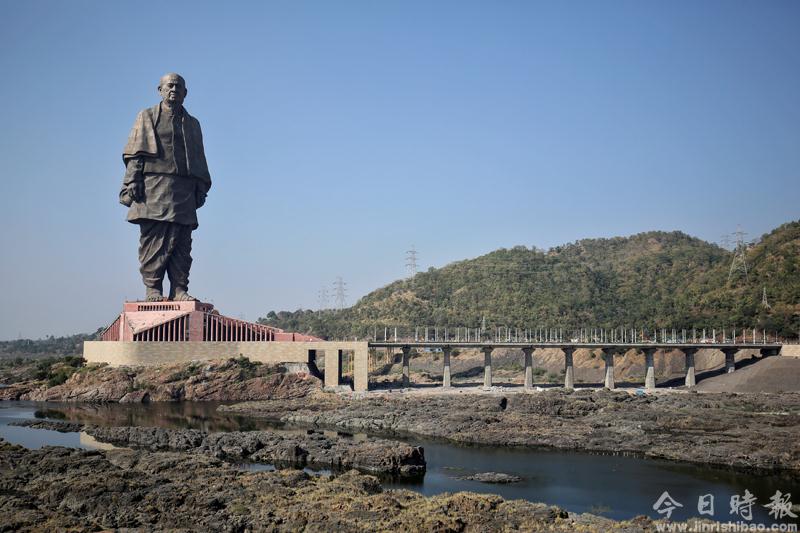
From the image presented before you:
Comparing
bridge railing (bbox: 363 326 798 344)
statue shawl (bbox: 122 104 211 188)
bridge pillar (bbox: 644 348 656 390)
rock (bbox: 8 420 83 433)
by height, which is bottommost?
rock (bbox: 8 420 83 433)

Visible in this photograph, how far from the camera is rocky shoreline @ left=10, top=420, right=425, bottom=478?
50281 mm

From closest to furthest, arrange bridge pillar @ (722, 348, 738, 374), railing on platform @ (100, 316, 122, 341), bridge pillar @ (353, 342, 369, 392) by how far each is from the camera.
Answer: bridge pillar @ (353, 342, 369, 392) → bridge pillar @ (722, 348, 738, 374) → railing on platform @ (100, 316, 122, 341)

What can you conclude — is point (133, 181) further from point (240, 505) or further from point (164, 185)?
point (240, 505)

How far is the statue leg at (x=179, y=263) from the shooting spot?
11312 centimetres

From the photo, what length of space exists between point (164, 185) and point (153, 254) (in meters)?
A: 10.2

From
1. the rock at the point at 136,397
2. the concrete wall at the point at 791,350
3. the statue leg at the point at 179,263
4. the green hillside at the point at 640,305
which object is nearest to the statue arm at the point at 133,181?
the statue leg at the point at 179,263

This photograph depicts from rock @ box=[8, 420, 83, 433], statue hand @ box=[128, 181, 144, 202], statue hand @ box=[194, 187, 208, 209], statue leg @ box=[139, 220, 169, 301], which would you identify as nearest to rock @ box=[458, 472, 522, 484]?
rock @ box=[8, 420, 83, 433]

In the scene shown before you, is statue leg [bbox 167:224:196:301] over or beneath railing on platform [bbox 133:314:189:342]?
over

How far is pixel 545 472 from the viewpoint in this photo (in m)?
49.8

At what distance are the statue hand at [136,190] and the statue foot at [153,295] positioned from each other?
13.3 m

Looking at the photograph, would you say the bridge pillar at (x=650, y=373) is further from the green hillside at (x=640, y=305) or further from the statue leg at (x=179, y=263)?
the statue leg at (x=179, y=263)

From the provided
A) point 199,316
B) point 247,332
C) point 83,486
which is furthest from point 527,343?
point 83,486

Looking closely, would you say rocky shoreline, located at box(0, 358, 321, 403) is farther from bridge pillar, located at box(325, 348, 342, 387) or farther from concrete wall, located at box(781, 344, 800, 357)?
concrete wall, located at box(781, 344, 800, 357)

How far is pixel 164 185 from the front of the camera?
110750 mm
